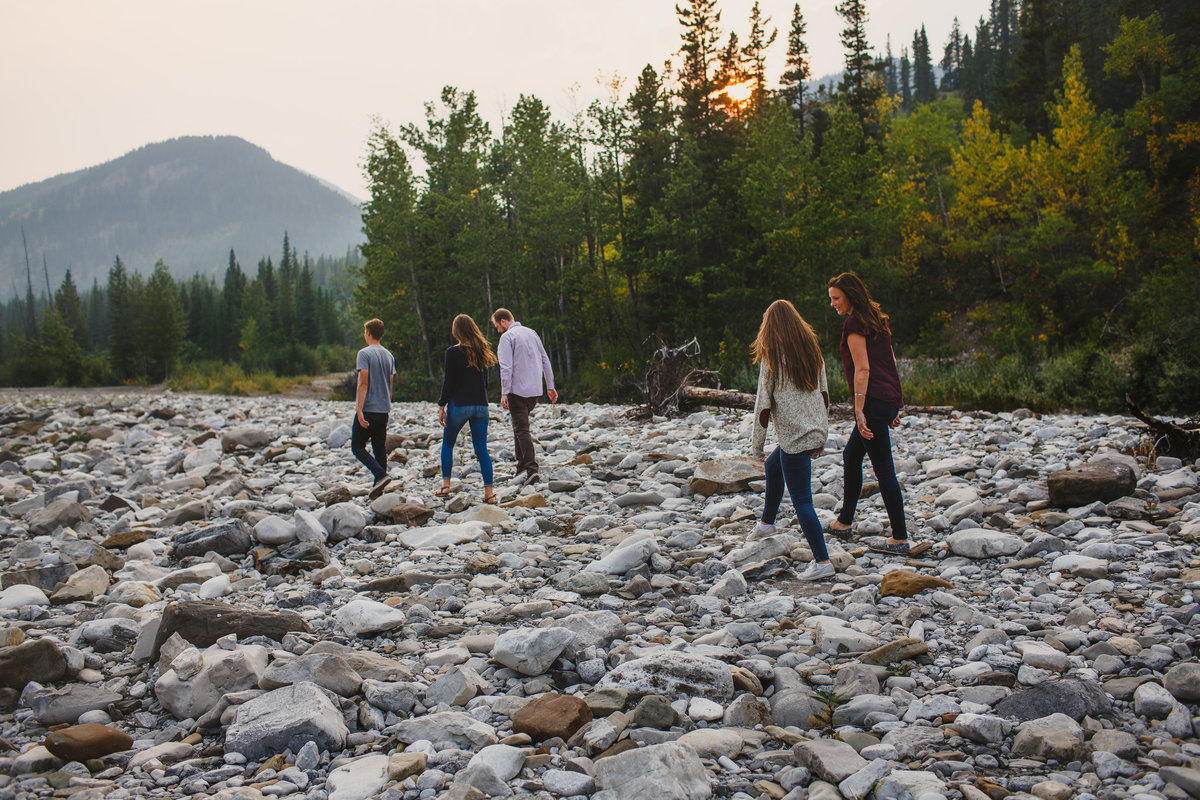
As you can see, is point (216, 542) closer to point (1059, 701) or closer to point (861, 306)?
point (861, 306)

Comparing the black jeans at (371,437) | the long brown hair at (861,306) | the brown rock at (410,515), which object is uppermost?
the long brown hair at (861,306)

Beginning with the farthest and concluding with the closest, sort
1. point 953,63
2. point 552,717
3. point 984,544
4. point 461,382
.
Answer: point 953,63 → point 461,382 → point 984,544 → point 552,717

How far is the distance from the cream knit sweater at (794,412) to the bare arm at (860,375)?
0.81ft

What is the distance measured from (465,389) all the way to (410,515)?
160cm

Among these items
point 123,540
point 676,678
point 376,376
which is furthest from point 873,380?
point 123,540

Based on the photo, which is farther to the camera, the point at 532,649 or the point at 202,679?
the point at 532,649

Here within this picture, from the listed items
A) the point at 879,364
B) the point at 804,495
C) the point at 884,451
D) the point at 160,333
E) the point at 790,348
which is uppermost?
the point at 160,333

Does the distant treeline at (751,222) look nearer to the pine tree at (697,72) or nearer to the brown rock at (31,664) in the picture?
the pine tree at (697,72)

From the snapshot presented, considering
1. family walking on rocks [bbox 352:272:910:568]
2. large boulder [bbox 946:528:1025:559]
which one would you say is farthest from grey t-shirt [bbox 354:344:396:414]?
large boulder [bbox 946:528:1025:559]

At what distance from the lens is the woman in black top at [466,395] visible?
313 inches

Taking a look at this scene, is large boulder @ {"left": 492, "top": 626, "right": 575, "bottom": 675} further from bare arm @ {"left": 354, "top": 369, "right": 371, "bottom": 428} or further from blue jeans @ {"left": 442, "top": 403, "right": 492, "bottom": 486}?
bare arm @ {"left": 354, "top": 369, "right": 371, "bottom": 428}

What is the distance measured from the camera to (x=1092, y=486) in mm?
5801

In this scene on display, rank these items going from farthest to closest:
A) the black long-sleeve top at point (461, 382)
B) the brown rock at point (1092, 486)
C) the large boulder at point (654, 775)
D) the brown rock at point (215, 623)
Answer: the black long-sleeve top at point (461, 382), the brown rock at point (1092, 486), the brown rock at point (215, 623), the large boulder at point (654, 775)

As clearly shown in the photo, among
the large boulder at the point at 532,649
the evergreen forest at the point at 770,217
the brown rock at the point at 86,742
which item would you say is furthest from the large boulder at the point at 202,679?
the evergreen forest at the point at 770,217
